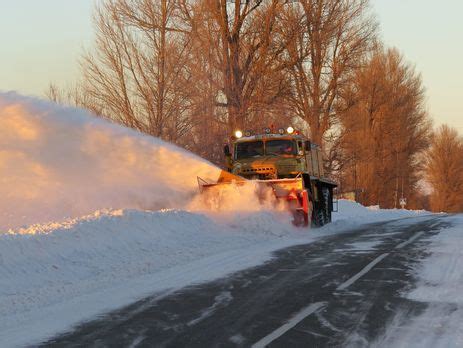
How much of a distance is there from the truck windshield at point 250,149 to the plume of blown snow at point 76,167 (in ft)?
5.33

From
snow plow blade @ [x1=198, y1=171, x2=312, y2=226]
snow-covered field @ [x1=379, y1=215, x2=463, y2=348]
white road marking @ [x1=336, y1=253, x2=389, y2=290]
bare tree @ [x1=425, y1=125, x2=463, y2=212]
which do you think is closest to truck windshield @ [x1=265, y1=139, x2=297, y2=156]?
snow plow blade @ [x1=198, y1=171, x2=312, y2=226]

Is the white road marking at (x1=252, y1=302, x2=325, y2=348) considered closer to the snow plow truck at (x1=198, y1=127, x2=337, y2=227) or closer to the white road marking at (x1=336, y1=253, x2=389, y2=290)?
the white road marking at (x1=336, y1=253, x2=389, y2=290)

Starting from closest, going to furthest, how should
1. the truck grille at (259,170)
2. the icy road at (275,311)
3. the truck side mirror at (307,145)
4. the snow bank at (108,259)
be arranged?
1. the icy road at (275,311)
2. the snow bank at (108,259)
3. the truck grille at (259,170)
4. the truck side mirror at (307,145)

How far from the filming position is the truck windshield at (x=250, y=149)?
16.6m

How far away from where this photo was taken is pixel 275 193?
1470 cm

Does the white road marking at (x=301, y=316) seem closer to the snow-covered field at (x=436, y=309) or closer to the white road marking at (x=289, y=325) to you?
the white road marking at (x=289, y=325)

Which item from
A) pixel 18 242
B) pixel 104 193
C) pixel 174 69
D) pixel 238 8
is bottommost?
pixel 18 242

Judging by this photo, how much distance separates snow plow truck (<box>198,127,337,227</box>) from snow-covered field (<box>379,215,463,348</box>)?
5.45 m

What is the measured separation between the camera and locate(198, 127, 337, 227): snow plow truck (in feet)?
48.4

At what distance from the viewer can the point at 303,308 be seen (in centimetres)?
590

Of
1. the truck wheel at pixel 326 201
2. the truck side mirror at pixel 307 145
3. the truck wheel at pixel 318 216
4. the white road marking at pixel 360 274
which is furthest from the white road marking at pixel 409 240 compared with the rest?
the truck wheel at pixel 326 201

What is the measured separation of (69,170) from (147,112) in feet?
26.0

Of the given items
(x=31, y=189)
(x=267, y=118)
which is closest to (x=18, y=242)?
(x=31, y=189)

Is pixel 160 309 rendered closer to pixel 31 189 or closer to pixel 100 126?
pixel 31 189
